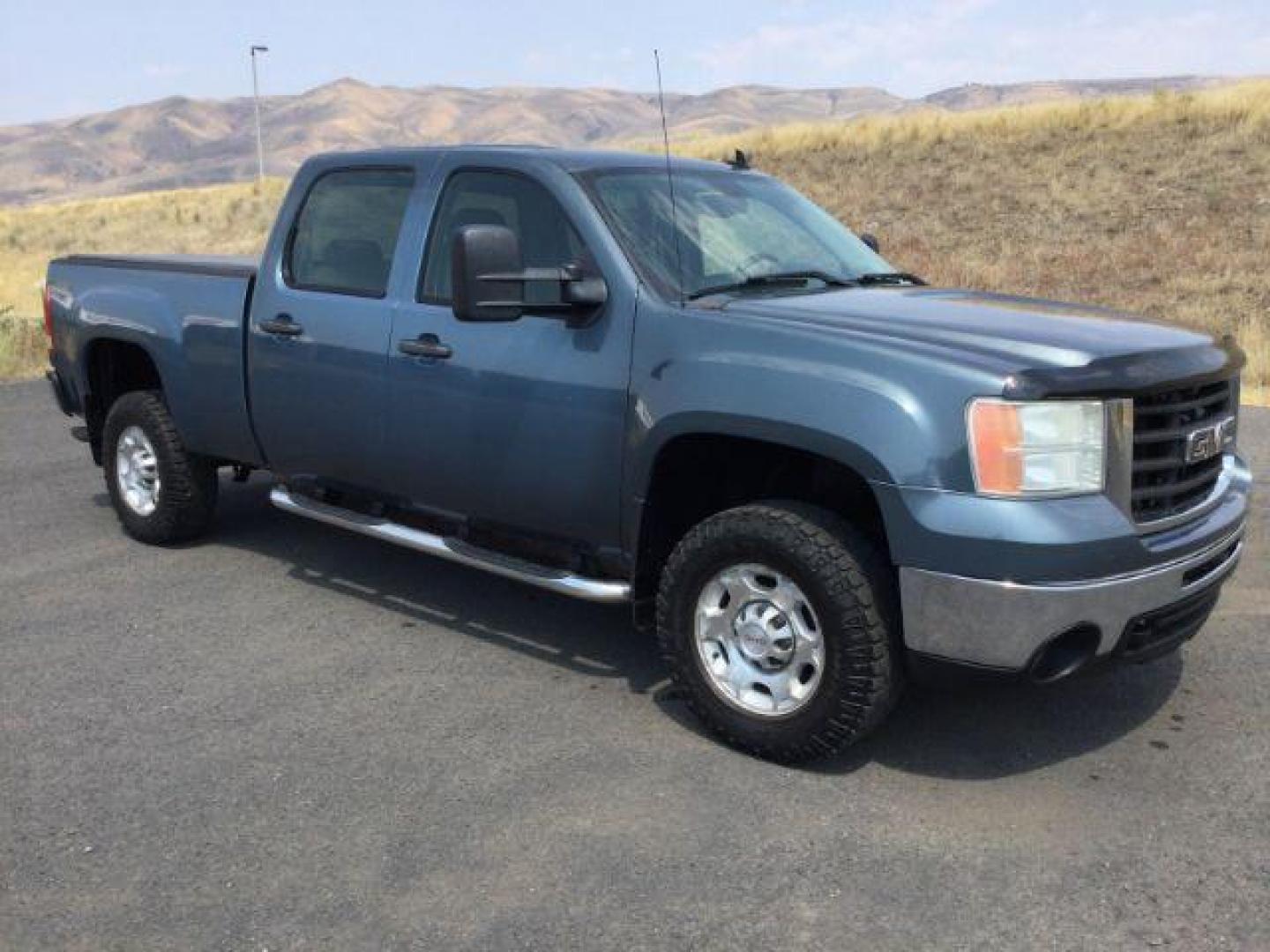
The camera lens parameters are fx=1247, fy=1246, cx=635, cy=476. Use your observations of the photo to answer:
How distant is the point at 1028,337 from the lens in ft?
12.0

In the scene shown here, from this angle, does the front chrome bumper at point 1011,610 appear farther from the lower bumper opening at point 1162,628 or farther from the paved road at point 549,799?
the paved road at point 549,799

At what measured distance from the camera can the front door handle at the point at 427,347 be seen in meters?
4.65

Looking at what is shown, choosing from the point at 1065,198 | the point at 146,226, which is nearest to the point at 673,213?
the point at 1065,198

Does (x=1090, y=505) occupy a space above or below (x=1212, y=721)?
above

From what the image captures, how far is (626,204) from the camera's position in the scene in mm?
4504

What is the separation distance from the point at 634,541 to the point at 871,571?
2.90ft

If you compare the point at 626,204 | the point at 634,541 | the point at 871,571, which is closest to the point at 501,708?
the point at 634,541

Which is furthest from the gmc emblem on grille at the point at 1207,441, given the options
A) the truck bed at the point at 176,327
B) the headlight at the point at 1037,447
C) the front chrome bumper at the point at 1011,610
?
the truck bed at the point at 176,327

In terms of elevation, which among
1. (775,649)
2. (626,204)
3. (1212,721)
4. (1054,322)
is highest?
(626,204)

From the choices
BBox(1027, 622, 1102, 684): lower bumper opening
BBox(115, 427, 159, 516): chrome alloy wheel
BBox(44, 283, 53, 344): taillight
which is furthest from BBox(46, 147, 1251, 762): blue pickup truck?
BBox(44, 283, 53, 344): taillight

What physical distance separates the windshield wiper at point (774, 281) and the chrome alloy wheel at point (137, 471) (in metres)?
3.39

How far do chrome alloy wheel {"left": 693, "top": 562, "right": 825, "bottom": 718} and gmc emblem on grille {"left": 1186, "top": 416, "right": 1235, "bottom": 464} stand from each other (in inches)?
48.9

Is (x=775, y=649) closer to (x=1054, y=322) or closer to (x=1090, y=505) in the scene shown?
(x=1090, y=505)

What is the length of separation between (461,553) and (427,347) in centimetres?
79
